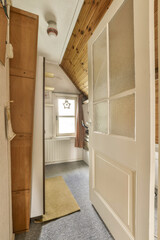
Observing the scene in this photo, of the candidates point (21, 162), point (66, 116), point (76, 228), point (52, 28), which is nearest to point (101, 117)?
point (21, 162)

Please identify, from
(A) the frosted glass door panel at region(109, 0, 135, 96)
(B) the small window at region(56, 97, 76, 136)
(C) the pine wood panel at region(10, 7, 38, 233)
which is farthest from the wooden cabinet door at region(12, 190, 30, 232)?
(B) the small window at region(56, 97, 76, 136)

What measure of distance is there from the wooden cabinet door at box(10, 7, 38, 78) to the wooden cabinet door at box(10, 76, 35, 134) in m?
0.07

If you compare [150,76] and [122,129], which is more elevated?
[150,76]

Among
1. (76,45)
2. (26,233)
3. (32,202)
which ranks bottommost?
(26,233)

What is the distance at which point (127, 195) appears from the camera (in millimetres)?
834

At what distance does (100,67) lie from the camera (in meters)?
1.19

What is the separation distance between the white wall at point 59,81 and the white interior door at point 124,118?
1.70 m

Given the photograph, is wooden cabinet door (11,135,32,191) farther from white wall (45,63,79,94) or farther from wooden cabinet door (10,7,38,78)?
white wall (45,63,79,94)

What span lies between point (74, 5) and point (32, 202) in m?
2.34

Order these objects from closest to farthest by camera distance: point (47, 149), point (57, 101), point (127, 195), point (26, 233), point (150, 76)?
point (150, 76), point (127, 195), point (26, 233), point (47, 149), point (57, 101)

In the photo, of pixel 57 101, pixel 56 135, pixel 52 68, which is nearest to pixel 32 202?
pixel 56 135

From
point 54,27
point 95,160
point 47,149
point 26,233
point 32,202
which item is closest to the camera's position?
point 26,233

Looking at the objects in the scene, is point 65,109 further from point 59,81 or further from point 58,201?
point 58,201

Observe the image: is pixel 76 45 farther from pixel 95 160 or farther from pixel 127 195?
pixel 127 195
